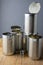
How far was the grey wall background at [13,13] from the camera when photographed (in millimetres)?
1555

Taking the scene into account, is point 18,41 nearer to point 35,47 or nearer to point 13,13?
point 35,47

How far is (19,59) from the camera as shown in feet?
3.36

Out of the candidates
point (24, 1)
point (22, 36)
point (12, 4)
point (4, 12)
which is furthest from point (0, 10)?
point (22, 36)

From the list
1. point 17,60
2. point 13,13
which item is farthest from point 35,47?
point 13,13

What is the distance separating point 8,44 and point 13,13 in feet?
2.00

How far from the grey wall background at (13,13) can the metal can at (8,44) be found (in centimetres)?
51

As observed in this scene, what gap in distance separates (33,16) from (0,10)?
0.58 meters

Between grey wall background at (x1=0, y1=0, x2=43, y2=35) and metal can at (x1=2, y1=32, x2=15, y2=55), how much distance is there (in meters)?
0.51

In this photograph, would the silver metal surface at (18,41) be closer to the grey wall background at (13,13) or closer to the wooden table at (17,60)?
the wooden table at (17,60)

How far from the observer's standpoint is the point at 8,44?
106 cm

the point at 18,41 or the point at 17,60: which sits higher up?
the point at 18,41

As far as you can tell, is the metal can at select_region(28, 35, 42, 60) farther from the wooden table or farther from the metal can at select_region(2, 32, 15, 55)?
the metal can at select_region(2, 32, 15, 55)

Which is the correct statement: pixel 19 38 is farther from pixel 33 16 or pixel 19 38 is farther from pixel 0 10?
pixel 0 10

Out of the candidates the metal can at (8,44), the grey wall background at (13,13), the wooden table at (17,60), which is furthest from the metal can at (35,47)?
the grey wall background at (13,13)
